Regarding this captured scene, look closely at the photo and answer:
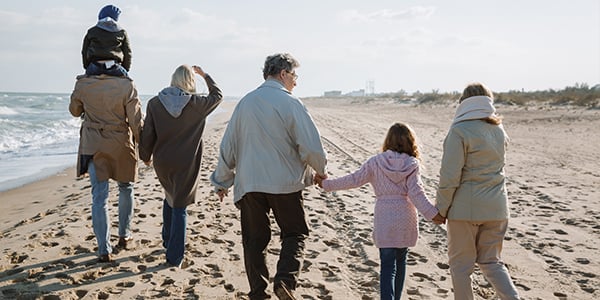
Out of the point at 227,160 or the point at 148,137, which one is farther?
the point at 148,137

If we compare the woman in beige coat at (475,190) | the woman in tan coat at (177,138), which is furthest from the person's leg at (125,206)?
the woman in beige coat at (475,190)

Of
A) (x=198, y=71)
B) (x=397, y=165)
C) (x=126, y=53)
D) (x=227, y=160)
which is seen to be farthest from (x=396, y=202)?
(x=126, y=53)

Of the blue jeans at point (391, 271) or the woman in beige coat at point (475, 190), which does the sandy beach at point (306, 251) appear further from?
the woman in beige coat at point (475, 190)

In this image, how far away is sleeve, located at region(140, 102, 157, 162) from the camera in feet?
15.9

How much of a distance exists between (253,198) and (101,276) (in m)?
1.67

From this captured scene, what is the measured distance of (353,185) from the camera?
414 cm

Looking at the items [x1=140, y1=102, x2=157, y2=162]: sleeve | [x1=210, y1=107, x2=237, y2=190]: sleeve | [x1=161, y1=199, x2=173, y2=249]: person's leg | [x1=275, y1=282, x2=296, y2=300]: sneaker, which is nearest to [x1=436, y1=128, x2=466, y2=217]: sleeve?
[x1=275, y1=282, x2=296, y2=300]: sneaker

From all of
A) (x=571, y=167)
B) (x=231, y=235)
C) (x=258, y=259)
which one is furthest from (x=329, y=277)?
(x=571, y=167)

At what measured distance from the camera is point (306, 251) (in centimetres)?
569

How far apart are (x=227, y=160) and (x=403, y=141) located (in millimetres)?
1346

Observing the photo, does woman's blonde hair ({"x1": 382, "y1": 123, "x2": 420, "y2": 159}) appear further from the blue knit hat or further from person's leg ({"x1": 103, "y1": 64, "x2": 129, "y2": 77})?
the blue knit hat

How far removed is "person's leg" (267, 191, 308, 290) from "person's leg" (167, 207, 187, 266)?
3.92ft

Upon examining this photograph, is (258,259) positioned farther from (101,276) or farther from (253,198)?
(101,276)

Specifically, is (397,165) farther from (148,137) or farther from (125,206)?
(125,206)
